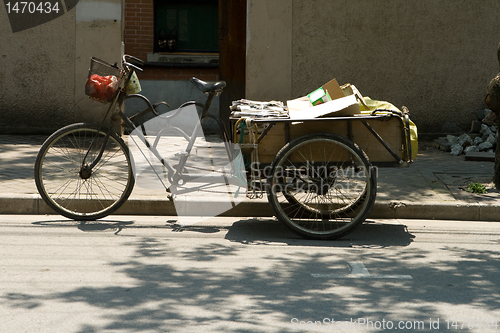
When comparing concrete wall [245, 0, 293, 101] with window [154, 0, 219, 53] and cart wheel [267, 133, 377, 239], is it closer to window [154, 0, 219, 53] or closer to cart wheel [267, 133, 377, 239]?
window [154, 0, 219, 53]

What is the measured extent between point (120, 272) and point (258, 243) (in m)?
1.35

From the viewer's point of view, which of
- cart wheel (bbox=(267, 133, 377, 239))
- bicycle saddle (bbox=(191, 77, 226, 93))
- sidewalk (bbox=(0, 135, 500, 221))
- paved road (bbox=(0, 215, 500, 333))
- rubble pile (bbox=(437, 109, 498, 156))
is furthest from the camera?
rubble pile (bbox=(437, 109, 498, 156))

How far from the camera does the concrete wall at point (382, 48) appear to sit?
10.6m

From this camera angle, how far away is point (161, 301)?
12.8ft

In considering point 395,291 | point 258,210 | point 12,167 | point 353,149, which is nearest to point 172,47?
point 12,167

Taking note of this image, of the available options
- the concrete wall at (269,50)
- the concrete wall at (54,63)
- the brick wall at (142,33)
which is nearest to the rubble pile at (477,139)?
the concrete wall at (269,50)

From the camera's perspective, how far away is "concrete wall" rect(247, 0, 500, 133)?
419 inches

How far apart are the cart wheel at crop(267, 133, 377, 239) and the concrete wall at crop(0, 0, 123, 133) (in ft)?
19.0

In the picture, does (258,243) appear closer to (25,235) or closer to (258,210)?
(258,210)

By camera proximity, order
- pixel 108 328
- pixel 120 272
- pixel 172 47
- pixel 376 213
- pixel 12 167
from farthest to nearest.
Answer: pixel 172 47
pixel 12 167
pixel 376 213
pixel 120 272
pixel 108 328

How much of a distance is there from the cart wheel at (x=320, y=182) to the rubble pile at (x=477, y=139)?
4.13 meters

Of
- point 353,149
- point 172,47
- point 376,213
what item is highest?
point 172,47

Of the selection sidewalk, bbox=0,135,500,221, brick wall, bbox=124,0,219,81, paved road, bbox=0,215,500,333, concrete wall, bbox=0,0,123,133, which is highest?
brick wall, bbox=124,0,219,81

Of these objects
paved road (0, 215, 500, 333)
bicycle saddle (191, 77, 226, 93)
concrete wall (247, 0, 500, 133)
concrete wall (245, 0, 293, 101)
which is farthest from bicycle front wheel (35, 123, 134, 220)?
concrete wall (247, 0, 500, 133)
